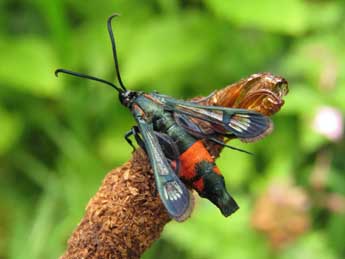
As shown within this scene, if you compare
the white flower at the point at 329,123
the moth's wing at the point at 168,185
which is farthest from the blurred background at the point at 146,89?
the moth's wing at the point at 168,185

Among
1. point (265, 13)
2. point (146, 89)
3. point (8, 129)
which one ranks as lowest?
point (265, 13)

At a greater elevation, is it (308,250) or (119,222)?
(308,250)

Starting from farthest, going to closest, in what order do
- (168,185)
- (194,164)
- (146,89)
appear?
(146,89) → (194,164) → (168,185)

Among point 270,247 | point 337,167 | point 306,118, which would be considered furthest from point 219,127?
point 337,167

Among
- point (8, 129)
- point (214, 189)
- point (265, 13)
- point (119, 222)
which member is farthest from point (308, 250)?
point (119, 222)

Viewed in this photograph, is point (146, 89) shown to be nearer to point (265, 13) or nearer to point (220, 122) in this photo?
point (265, 13)

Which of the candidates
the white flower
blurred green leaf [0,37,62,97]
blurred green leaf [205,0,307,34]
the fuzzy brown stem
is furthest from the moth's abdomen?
blurred green leaf [0,37,62,97]

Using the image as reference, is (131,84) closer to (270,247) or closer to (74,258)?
(270,247)
